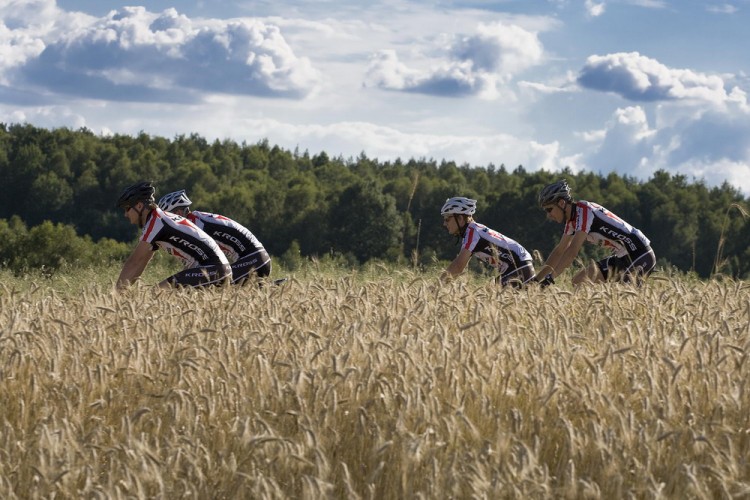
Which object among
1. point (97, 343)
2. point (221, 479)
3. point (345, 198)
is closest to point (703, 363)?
point (221, 479)

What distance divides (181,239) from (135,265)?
2.63 ft

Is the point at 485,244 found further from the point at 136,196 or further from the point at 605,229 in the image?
the point at 136,196

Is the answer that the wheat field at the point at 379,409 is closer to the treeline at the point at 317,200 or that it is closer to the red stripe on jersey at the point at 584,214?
the red stripe on jersey at the point at 584,214

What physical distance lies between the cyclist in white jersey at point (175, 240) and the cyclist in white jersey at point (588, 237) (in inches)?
149

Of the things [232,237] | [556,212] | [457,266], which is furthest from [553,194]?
[232,237]

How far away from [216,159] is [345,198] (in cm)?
5128

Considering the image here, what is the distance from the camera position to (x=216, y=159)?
450ft

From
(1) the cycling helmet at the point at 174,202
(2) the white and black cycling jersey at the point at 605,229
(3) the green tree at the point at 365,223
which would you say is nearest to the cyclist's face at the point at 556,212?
(2) the white and black cycling jersey at the point at 605,229

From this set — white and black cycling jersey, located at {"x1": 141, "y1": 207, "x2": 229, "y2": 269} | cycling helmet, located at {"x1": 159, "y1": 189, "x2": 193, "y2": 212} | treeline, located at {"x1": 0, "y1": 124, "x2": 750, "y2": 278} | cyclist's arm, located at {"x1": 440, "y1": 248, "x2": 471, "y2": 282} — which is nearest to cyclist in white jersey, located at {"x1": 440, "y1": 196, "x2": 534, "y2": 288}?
cyclist's arm, located at {"x1": 440, "y1": 248, "x2": 471, "y2": 282}

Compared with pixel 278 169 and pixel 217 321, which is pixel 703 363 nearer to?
pixel 217 321

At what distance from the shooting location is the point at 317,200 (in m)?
100

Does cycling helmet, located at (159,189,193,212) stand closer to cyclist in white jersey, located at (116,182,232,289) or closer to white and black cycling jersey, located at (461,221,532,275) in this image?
cyclist in white jersey, located at (116,182,232,289)

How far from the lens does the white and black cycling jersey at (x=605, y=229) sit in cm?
1312

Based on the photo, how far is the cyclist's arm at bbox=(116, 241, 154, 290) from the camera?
36.3 ft
